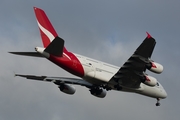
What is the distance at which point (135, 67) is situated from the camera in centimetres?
3866

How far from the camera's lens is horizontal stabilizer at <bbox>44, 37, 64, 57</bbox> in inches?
1382

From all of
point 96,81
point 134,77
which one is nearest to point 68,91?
point 96,81

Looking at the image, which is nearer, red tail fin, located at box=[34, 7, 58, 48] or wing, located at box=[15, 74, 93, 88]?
red tail fin, located at box=[34, 7, 58, 48]

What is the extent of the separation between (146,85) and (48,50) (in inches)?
500

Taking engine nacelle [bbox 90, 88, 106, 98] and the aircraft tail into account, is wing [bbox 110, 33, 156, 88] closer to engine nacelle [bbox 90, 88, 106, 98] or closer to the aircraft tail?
engine nacelle [bbox 90, 88, 106, 98]

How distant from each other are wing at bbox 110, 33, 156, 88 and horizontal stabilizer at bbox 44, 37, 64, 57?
236 inches

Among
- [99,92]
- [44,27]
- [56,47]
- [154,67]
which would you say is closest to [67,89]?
[99,92]

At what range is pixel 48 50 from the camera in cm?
3641

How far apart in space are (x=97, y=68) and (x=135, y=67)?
3.90 metres

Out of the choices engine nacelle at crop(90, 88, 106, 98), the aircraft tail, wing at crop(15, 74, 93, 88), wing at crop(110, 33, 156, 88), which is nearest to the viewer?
wing at crop(110, 33, 156, 88)

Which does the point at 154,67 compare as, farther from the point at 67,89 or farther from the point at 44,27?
the point at 44,27

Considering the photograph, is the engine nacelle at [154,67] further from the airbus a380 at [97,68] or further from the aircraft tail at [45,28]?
the aircraft tail at [45,28]

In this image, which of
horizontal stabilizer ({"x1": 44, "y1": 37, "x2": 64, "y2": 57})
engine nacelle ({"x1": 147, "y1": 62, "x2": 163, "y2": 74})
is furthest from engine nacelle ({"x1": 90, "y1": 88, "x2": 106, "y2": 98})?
horizontal stabilizer ({"x1": 44, "y1": 37, "x2": 64, "y2": 57})

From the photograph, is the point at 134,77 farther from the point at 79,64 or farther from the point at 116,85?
the point at 79,64
